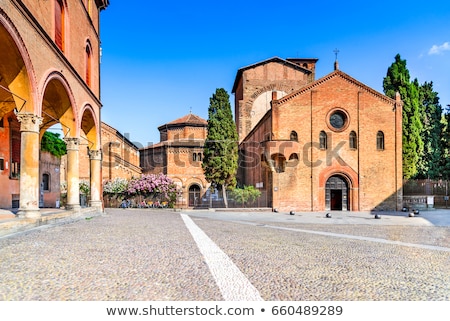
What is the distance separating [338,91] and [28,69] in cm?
2049

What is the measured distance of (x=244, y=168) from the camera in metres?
35.2

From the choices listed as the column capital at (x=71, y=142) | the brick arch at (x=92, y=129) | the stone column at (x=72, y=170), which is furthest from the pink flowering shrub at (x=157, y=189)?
the column capital at (x=71, y=142)

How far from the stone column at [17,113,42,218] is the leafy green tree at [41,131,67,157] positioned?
41.6ft

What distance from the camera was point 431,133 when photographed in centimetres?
3142

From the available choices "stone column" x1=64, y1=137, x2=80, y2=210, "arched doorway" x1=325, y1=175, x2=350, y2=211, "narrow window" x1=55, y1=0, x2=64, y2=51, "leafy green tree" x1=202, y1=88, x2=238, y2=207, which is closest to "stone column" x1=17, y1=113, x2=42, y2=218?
"narrow window" x1=55, y1=0, x2=64, y2=51

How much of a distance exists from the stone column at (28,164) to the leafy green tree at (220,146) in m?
16.7

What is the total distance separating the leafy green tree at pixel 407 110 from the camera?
25.8 metres

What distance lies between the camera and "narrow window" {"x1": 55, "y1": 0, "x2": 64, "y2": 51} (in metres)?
10.9

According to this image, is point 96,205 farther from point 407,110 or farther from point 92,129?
point 407,110

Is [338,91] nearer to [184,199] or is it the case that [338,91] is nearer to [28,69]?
[184,199]

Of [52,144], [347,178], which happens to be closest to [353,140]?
[347,178]

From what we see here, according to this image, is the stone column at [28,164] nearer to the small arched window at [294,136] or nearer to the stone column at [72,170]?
the stone column at [72,170]

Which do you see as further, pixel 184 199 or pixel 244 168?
pixel 244 168

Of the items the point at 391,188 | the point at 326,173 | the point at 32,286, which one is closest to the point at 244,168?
the point at 326,173
